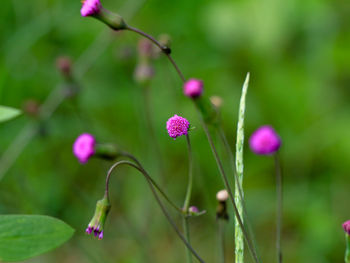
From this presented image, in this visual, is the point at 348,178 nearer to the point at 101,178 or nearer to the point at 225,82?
the point at 225,82

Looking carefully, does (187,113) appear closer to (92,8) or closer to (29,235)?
(92,8)

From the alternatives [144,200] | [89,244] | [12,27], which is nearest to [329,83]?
[144,200]

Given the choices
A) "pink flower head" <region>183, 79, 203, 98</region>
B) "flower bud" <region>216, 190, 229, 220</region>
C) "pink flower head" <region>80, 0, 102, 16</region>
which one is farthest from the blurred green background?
"pink flower head" <region>183, 79, 203, 98</region>

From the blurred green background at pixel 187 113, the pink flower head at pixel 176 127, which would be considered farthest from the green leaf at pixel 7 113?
the blurred green background at pixel 187 113

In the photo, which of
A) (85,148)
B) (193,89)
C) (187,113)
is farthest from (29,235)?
(187,113)

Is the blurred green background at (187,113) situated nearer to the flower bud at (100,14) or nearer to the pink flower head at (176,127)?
the flower bud at (100,14)
